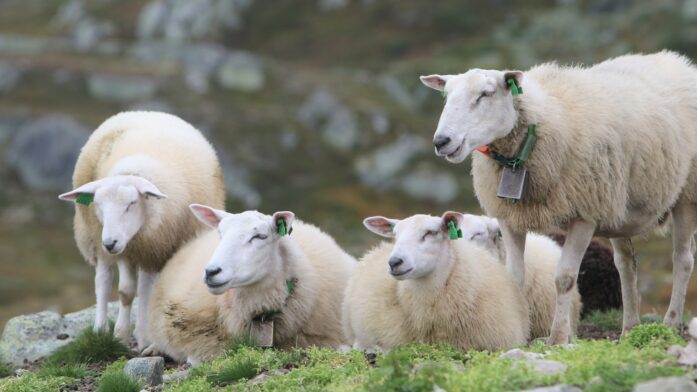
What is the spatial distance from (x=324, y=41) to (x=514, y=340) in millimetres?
85216

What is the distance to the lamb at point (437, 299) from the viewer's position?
10047 mm

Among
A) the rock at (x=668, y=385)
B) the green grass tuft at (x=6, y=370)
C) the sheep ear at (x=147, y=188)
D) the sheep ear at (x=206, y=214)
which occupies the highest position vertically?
the sheep ear at (x=147, y=188)

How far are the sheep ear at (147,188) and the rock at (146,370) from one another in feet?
8.88

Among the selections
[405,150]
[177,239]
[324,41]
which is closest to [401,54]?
[324,41]

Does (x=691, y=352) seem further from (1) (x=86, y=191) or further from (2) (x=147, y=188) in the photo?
(1) (x=86, y=191)

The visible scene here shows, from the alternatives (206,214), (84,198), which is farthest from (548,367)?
(84,198)

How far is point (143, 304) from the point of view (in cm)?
1305

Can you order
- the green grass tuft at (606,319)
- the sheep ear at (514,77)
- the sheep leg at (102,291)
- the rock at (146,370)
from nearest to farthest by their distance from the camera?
1. the sheep ear at (514,77)
2. the rock at (146,370)
3. the sheep leg at (102,291)
4. the green grass tuft at (606,319)

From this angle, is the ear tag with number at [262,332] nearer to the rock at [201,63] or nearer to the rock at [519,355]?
the rock at [519,355]

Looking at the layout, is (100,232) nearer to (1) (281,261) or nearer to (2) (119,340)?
(2) (119,340)

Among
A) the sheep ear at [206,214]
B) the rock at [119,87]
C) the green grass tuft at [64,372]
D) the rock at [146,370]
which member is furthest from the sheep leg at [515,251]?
the rock at [119,87]

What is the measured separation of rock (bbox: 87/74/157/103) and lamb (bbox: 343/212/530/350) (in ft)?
239

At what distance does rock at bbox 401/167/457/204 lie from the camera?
228 ft

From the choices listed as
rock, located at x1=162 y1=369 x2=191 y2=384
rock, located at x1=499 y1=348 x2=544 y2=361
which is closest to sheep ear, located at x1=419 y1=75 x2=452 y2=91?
rock, located at x1=499 y1=348 x2=544 y2=361
